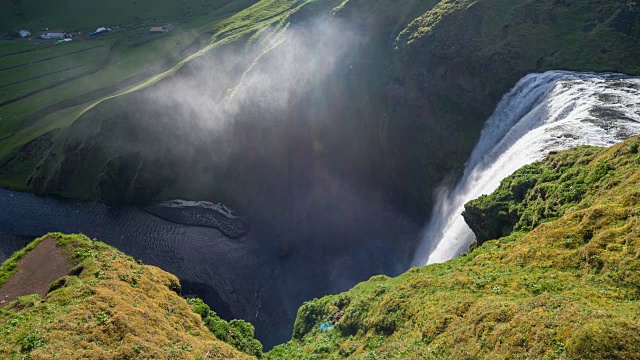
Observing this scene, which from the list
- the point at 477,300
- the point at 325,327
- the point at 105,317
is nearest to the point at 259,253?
the point at 325,327

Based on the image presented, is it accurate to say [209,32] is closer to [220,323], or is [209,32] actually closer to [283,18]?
[283,18]

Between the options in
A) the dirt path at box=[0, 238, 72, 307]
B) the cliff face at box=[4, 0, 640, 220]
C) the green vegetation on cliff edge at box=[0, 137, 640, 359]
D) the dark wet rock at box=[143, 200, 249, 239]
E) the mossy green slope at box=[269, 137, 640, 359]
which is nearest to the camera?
the mossy green slope at box=[269, 137, 640, 359]

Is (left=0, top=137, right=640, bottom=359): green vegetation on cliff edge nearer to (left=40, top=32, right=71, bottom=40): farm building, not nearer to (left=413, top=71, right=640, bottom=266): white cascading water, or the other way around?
(left=413, top=71, right=640, bottom=266): white cascading water

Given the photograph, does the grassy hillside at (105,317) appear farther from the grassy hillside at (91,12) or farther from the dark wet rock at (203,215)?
the grassy hillside at (91,12)

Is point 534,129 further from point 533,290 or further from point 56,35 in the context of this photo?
point 56,35

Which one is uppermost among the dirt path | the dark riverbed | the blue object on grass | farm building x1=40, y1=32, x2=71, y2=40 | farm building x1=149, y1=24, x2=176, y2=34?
farm building x1=40, y1=32, x2=71, y2=40

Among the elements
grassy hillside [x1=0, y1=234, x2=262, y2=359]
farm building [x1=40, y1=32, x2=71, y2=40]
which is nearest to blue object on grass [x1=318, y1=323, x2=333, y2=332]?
grassy hillside [x1=0, y1=234, x2=262, y2=359]

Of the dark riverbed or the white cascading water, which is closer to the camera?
the white cascading water
